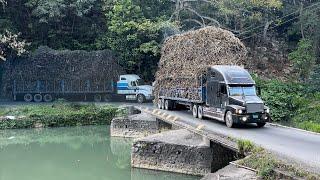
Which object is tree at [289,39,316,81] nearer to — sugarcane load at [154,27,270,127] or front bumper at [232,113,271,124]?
sugarcane load at [154,27,270,127]

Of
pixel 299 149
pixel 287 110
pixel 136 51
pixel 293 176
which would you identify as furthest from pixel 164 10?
pixel 293 176

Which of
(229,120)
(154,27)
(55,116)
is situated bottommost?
(55,116)

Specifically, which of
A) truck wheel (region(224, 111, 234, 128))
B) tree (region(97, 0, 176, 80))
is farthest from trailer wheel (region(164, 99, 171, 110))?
tree (region(97, 0, 176, 80))

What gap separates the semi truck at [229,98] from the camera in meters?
18.3

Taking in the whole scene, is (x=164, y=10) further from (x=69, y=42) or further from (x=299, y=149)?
(x=299, y=149)

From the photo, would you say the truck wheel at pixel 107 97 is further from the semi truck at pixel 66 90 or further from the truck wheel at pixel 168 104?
the truck wheel at pixel 168 104

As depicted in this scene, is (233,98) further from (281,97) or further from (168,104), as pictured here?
(281,97)

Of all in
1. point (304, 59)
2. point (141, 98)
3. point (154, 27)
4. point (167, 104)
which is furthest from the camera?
point (154, 27)

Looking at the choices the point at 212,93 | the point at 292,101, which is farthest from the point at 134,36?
the point at 212,93

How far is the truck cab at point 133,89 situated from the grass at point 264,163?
24743mm

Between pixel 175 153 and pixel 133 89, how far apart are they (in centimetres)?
2188

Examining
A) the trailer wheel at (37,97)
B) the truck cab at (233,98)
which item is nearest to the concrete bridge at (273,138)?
the truck cab at (233,98)

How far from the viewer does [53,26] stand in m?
45.2

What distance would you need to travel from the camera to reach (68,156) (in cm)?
2319
